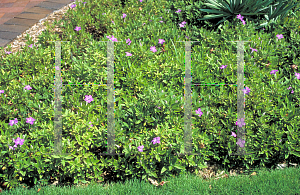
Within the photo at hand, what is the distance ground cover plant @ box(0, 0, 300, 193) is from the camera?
2.55 meters

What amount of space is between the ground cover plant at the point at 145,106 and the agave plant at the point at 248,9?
17.5 inches

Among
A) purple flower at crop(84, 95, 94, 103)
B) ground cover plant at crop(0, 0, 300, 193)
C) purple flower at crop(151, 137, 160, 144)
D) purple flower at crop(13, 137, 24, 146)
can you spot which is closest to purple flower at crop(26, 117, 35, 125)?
ground cover plant at crop(0, 0, 300, 193)

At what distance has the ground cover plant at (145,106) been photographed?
2.55 meters

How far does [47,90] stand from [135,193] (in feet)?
5.35

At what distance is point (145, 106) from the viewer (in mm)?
2762

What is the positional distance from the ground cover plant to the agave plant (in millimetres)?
445

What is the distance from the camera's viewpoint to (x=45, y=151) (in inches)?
98.4

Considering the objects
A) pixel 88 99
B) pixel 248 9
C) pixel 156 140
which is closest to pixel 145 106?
pixel 156 140

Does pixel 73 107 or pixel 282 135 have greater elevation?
pixel 73 107

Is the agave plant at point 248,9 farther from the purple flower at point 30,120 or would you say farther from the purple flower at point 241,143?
the purple flower at point 30,120

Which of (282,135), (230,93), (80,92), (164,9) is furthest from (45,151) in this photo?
(164,9)

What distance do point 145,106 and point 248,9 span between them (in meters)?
2.66

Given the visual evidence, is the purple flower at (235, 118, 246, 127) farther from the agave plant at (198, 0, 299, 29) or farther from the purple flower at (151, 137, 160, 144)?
the agave plant at (198, 0, 299, 29)

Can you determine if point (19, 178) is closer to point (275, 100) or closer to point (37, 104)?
point (37, 104)
